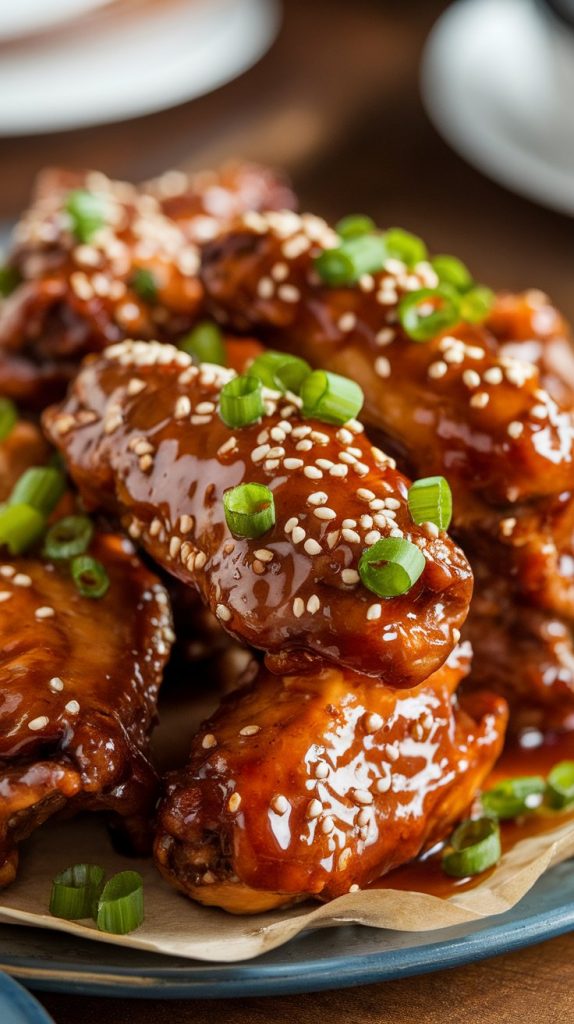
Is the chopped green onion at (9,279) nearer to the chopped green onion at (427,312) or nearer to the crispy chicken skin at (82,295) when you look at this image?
the crispy chicken skin at (82,295)

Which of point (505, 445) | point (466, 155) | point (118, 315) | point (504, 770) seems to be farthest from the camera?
point (466, 155)

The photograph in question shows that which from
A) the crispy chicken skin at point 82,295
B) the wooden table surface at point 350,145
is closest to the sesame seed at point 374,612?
the crispy chicken skin at point 82,295

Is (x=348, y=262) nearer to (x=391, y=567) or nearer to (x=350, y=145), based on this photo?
(x=391, y=567)

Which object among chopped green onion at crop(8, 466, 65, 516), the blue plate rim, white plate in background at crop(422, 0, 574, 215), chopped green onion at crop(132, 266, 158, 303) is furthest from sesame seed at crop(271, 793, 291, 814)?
white plate in background at crop(422, 0, 574, 215)

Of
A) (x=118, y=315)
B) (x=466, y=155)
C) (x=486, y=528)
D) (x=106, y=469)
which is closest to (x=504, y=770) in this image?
(x=486, y=528)

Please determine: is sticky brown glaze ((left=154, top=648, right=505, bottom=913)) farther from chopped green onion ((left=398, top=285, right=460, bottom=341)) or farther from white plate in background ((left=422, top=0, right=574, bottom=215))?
white plate in background ((left=422, top=0, right=574, bottom=215))

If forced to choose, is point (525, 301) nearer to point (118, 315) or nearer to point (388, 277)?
point (388, 277)

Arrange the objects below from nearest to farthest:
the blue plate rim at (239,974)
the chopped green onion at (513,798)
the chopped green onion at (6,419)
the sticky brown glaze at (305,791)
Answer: the blue plate rim at (239,974), the sticky brown glaze at (305,791), the chopped green onion at (513,798), the chopped green onion at (6,419)
